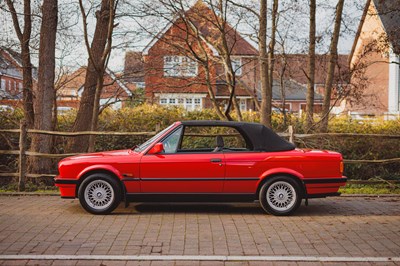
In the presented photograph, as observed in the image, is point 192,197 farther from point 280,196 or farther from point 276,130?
point 276,130

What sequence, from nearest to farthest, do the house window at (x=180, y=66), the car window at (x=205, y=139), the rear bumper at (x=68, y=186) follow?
the rear bumper at (x=68, y=186), the car window at (x=205, y=139), the house window at (x=180, y=66)

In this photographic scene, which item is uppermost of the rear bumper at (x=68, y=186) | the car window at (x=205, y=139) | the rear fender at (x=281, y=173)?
the car window at (x=205, y=139)

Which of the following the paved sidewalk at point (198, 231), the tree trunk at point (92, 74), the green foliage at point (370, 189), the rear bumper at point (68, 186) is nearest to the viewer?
the paved sidewalk at point (198, 231)

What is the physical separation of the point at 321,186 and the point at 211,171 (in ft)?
Answer: 6.20

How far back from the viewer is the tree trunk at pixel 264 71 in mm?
16750

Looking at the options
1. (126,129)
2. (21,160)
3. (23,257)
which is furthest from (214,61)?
(23,257)

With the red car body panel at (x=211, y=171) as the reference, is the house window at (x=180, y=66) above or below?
above

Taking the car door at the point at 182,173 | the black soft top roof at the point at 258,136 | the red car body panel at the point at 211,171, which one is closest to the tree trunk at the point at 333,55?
the black soft top roof at the point at 258,136

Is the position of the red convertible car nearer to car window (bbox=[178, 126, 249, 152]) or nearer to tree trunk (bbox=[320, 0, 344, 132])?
car window (bbox=[178, 126, 249, 152])

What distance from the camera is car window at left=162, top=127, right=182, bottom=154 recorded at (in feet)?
33.6

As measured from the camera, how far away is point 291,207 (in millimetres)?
10039

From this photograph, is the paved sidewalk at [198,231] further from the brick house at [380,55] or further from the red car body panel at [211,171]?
the brick house at [380,55]

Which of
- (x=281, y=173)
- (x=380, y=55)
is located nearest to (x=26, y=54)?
(x=281, y=173)

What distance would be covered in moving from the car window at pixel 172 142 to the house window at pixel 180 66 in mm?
8491
